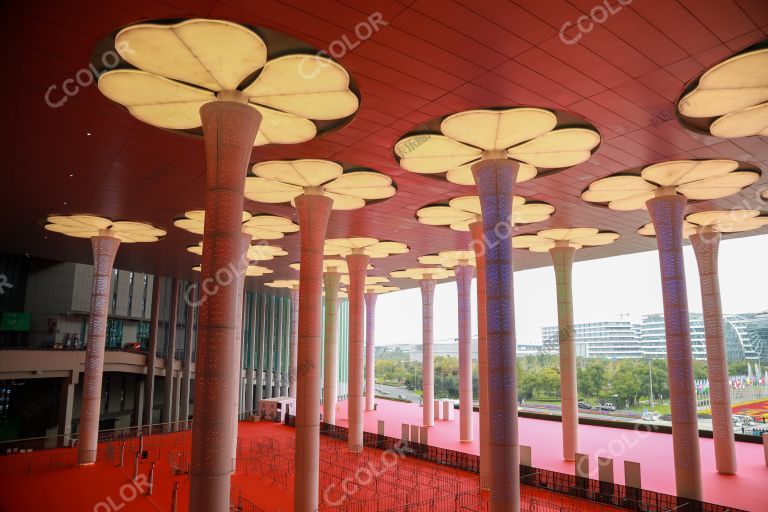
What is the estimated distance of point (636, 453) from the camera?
1035 inches

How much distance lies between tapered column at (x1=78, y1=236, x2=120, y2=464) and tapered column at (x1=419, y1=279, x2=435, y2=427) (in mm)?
21296

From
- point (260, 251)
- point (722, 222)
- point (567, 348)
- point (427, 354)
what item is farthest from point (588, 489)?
point (427, 354)

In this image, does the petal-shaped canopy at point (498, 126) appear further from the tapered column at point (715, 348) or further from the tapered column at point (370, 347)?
the tapered column at point (370, 347)

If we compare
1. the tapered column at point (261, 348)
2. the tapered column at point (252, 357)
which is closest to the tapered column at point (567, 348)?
the tapered column at point (252, 357)

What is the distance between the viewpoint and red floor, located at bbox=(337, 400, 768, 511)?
19.2 m

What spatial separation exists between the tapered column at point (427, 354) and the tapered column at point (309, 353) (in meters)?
21.4

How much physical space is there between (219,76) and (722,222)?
2316cm

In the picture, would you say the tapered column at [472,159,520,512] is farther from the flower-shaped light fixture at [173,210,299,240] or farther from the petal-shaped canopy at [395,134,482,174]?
the flower-shaped light fixture at [173,210,299,240]

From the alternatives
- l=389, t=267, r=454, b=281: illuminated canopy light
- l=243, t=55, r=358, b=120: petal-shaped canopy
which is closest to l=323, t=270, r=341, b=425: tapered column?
l=389, t=267, r=454, b=281: illuminated canopy light

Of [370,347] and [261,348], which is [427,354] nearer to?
[370,347]

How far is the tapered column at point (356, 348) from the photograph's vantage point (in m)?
28.8

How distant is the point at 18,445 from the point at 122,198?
20.1 meters

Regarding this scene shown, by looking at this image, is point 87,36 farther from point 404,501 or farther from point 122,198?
point 404,501

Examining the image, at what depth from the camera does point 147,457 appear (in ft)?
89.9
